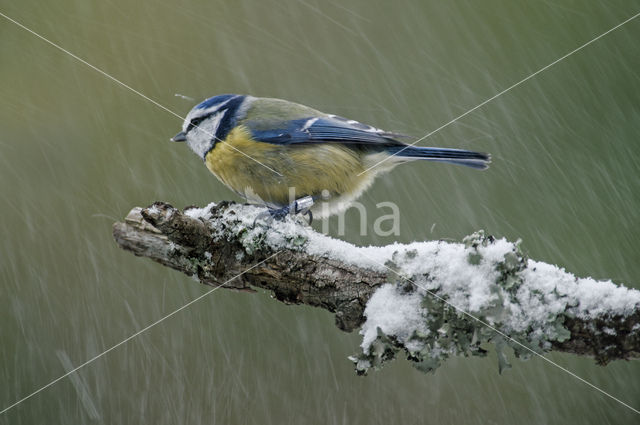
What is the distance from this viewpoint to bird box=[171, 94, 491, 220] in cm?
279

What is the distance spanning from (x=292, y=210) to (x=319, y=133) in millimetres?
460

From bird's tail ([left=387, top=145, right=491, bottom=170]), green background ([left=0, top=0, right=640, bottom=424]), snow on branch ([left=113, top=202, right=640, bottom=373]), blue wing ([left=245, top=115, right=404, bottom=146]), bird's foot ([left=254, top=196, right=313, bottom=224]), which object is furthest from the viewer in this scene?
green background ([left=0, top=0, right=640, bottom=424])

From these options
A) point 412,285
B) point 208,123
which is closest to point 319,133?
point 208,123

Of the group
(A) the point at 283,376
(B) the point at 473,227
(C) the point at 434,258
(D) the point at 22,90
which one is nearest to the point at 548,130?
(B) the point at 473,227

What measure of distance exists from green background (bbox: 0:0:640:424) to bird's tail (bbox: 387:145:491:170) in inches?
22.7

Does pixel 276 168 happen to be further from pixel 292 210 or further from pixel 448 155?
pixel 448 155

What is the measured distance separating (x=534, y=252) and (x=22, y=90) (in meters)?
3.26

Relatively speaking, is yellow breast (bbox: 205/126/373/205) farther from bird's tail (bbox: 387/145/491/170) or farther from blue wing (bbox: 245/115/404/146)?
bird's tail (bbox: 387/145/491/170)

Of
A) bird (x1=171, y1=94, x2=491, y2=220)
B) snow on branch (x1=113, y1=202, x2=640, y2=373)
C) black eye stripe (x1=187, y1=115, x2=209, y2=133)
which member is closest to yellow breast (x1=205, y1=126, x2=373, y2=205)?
bird (x1=171, y1=94, x2=491, y2=220)

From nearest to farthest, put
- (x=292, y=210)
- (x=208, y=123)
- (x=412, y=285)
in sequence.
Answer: (x=412, y=285) < (x=292, y=210) < (x=208, y=123)

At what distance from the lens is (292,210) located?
275 cm

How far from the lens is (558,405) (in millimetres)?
3418

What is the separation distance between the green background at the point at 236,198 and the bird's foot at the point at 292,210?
2.77 ft

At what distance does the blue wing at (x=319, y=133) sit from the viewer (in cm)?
288
